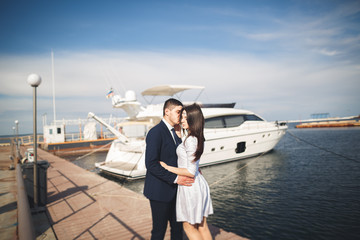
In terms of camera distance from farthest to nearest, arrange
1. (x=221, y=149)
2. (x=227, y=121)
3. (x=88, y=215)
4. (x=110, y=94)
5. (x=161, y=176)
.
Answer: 1. (x=110, y=94)
2. (x=227, y=121)
3. (x=221, y=149)
4. (x=88, y=215)
5. (x=161, y=176)

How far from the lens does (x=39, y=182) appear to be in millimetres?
5547

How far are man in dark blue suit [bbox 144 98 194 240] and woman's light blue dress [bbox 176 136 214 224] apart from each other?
0.30 ft

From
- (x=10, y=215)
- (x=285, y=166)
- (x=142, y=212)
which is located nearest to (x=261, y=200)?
(x=142, y=212)

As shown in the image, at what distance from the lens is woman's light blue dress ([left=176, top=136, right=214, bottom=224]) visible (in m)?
2.20

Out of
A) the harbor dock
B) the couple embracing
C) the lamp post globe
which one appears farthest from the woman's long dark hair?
the lamp post globe

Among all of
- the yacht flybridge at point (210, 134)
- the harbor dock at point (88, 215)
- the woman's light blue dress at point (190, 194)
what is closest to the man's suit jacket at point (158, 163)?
the woman's light blue dress at point (190, 194)

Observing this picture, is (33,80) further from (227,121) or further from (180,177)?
(227,121)

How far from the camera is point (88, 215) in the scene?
505 cm

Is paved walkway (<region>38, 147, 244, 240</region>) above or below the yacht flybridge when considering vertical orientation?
below

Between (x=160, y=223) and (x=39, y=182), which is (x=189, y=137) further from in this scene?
(x=39, y=182)

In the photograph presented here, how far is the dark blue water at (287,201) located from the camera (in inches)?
238

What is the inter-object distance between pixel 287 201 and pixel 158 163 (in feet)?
24.9

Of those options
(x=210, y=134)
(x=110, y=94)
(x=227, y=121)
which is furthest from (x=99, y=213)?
(x=110, y=94)

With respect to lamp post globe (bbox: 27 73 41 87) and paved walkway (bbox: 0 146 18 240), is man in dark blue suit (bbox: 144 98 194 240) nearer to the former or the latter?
paved walkway (bbox: 0 146 18 240)
